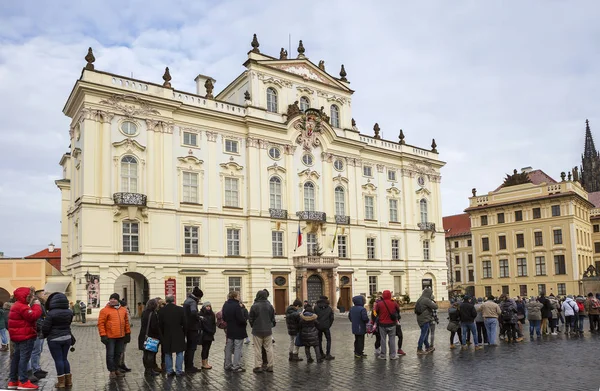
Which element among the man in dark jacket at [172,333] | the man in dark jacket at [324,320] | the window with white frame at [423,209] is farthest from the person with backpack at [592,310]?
the window with white frame at [423,209]

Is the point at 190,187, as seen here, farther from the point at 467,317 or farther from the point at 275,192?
the point at 467,317

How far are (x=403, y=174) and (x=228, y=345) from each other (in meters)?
40.9

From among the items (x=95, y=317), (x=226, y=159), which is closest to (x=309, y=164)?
(x=226, y=159)

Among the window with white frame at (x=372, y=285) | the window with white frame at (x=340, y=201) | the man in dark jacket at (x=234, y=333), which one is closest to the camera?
the man in dark jacket at (x=234, y=333)

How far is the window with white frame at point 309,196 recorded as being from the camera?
45.9 meters

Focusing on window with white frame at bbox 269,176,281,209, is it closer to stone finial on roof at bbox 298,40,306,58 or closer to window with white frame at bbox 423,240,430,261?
stone finial on roof at bbox 298,40,306,58

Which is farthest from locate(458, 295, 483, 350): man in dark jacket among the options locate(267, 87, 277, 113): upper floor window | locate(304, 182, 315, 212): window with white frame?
locate(267, 87, 277, 113): upper floor window

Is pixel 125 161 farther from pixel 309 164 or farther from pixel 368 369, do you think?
pixel 368 369

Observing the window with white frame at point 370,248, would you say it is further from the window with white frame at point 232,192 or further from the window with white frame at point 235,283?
the window with white frame at point 232,192

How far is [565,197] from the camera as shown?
62281mm

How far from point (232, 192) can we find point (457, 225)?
167 ft

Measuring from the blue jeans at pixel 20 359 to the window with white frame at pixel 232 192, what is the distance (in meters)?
30.2

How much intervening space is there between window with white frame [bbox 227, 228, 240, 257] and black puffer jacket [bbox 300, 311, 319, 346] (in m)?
26.4

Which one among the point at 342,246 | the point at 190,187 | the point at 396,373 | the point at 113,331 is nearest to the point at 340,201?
the point at 342,246
